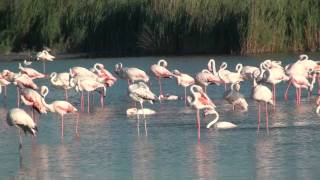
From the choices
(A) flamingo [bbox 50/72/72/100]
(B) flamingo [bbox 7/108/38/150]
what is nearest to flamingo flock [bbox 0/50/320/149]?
(A) flamingo [bbox 50/72/72/100]

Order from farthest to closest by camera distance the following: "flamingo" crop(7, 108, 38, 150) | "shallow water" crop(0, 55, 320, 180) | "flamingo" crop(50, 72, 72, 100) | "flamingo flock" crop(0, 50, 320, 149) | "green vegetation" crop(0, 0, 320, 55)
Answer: "green vegetation" crop(0, 0, 320, 55) < "flamingo" crop(50, 72, 72, 100) < "flamingo flock" crop(0, 50, 320, 149) < "flamingo" crop(7, 108, 38, 150) < "shallow water" crop(0, 55, 320, 180)

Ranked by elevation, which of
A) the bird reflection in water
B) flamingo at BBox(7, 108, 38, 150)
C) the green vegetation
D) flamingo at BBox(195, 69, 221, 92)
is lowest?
the bird reflection in water

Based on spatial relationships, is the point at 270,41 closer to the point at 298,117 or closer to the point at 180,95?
the point at 180,95

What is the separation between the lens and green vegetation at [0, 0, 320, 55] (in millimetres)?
29328

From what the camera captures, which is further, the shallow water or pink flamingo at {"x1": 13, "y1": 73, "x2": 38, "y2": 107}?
pink flamingo at {"x1": 13, "y1": 73, "x2": 38, "y2": 107}

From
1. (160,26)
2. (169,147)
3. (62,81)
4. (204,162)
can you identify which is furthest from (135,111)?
(160,26)

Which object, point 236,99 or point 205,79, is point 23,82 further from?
point 236,99

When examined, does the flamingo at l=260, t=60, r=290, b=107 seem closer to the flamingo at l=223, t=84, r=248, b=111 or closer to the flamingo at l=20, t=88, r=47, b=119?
the flamingo at l=223, t=84, r=248, b=111

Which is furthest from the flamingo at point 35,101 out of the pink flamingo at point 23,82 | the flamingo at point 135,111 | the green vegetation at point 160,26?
the green vegetation at point 160,26

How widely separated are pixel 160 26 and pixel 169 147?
60.3 ft

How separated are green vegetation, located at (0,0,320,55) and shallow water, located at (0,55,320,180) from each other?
11.3 meters

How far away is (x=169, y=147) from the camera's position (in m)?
12.9

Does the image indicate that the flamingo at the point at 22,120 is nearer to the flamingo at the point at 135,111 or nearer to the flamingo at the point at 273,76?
the flamingo at the point at 135,111

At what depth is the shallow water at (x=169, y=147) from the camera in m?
11.0
